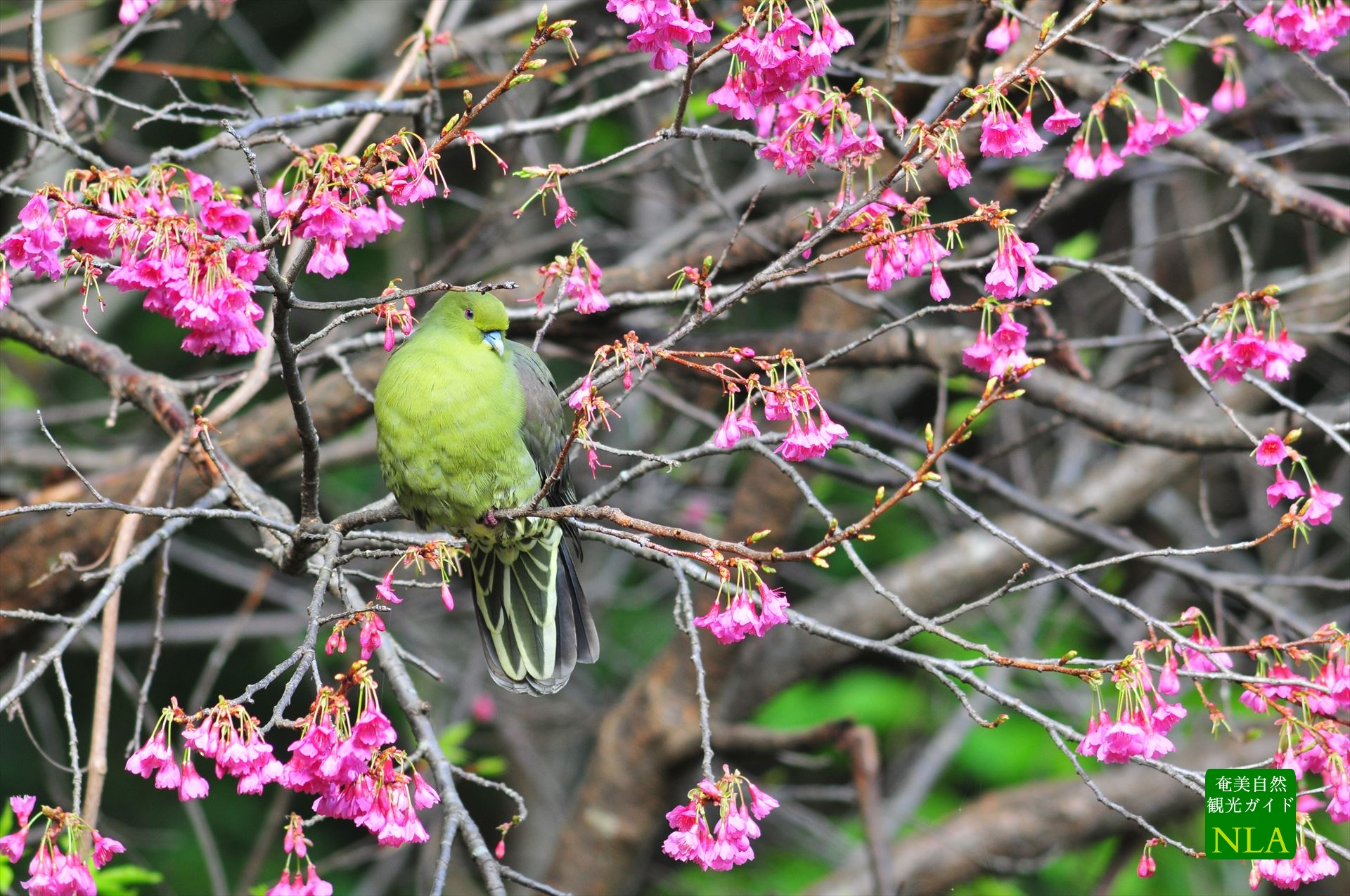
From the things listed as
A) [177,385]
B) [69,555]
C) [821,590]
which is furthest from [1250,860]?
[821,590]

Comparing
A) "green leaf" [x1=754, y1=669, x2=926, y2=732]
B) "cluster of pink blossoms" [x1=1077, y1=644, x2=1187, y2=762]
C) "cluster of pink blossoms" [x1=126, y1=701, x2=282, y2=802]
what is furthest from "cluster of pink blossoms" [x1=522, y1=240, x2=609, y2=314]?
"green leaf" [x1=754, y1=669, x2=926, y2=732]

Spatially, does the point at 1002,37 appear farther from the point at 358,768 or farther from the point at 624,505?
the point at 624,505

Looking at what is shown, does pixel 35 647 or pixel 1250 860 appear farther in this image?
pixel 35 647

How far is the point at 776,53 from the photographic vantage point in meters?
2.11

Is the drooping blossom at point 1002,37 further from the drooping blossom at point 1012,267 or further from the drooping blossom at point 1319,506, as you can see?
the drooping blossom at point 1319,506

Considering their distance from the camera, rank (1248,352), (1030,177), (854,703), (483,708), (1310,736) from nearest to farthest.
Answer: (1310,736) → (1248,352) → (1030,177) → (483,708) → (854,703)

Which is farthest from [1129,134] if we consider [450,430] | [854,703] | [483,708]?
[854,703]

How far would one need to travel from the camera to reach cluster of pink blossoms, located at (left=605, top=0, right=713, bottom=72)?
204cm

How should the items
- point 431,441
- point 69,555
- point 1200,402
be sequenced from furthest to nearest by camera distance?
1. point 1200,402
2. point 431,441
3. point 69,555

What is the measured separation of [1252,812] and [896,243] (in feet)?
4.04

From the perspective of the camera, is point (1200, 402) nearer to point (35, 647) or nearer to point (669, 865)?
point (669, 865)

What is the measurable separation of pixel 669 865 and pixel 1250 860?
4487mm

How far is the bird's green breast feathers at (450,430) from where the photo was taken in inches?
110

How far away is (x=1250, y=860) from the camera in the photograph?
7.48ft
